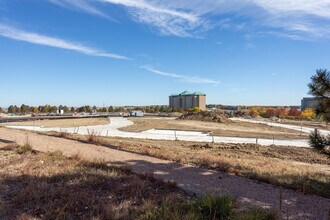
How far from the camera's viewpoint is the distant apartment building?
16265 cm

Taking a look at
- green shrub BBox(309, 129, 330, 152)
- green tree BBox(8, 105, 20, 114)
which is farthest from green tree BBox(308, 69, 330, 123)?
green tree BBox(8, 105, 20, 114)

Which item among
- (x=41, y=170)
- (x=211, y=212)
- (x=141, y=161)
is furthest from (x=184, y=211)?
(x=141, y=161)

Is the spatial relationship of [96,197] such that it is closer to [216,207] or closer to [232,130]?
[216,207]

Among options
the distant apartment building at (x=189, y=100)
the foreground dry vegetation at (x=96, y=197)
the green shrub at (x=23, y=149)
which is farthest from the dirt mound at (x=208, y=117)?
the distant apartment building at (x=189, y=100)

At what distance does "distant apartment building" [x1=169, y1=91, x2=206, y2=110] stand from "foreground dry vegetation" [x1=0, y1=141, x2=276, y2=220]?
147999mm

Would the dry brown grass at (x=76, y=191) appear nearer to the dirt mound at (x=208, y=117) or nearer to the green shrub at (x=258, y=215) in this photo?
the green shrub at (x=258, y=215)

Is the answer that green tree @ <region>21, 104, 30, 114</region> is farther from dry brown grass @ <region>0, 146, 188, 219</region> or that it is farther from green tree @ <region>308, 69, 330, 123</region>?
green tree @ <region>308, 69, 330, 123</region>

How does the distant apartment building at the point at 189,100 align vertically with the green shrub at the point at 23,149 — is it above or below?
above

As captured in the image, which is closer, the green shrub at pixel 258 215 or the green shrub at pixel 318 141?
the green shrub at pixel 258 215

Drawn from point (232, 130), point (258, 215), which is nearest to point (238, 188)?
point (258, 215)

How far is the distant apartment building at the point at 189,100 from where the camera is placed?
534 feet

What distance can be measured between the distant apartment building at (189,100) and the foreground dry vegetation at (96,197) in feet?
486

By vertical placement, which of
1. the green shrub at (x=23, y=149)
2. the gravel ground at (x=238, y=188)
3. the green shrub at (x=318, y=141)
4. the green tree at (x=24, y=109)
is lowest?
the gravel ground at (x=238, y=188)

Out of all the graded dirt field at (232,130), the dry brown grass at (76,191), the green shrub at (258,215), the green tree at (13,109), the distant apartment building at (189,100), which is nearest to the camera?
the green shrub at (258,215)
